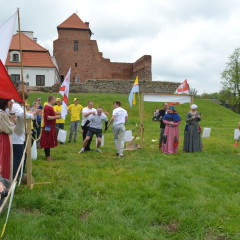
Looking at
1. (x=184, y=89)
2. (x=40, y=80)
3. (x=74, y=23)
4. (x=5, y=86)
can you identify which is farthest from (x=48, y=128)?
(x=74, y=23)

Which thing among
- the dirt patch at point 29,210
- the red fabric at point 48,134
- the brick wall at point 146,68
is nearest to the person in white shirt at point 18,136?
the dirt patch at point 29,210

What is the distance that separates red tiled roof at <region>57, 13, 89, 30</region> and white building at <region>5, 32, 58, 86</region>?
11739mm

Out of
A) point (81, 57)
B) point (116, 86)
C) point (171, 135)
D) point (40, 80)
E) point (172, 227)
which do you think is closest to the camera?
point (172, 227)

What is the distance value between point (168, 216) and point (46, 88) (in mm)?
38017

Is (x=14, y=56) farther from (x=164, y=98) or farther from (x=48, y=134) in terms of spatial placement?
(x=48, y=134)

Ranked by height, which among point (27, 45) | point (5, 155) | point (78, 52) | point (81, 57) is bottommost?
point (5, 155)

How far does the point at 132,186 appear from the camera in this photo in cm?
629

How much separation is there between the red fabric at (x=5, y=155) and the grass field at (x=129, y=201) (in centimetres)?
51

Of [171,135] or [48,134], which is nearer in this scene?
[48,134]

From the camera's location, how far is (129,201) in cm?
540

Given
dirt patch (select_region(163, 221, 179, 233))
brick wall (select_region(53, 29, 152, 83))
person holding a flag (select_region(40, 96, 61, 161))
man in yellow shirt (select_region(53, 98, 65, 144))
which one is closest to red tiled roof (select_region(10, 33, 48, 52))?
brick wall (select_region(53, 29, 152, 83))

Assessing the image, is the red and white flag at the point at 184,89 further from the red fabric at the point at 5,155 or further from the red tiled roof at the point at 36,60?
the red tiled roof at the point at 36,60

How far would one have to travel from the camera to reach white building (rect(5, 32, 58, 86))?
142 ft

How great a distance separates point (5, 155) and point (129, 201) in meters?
2.26
